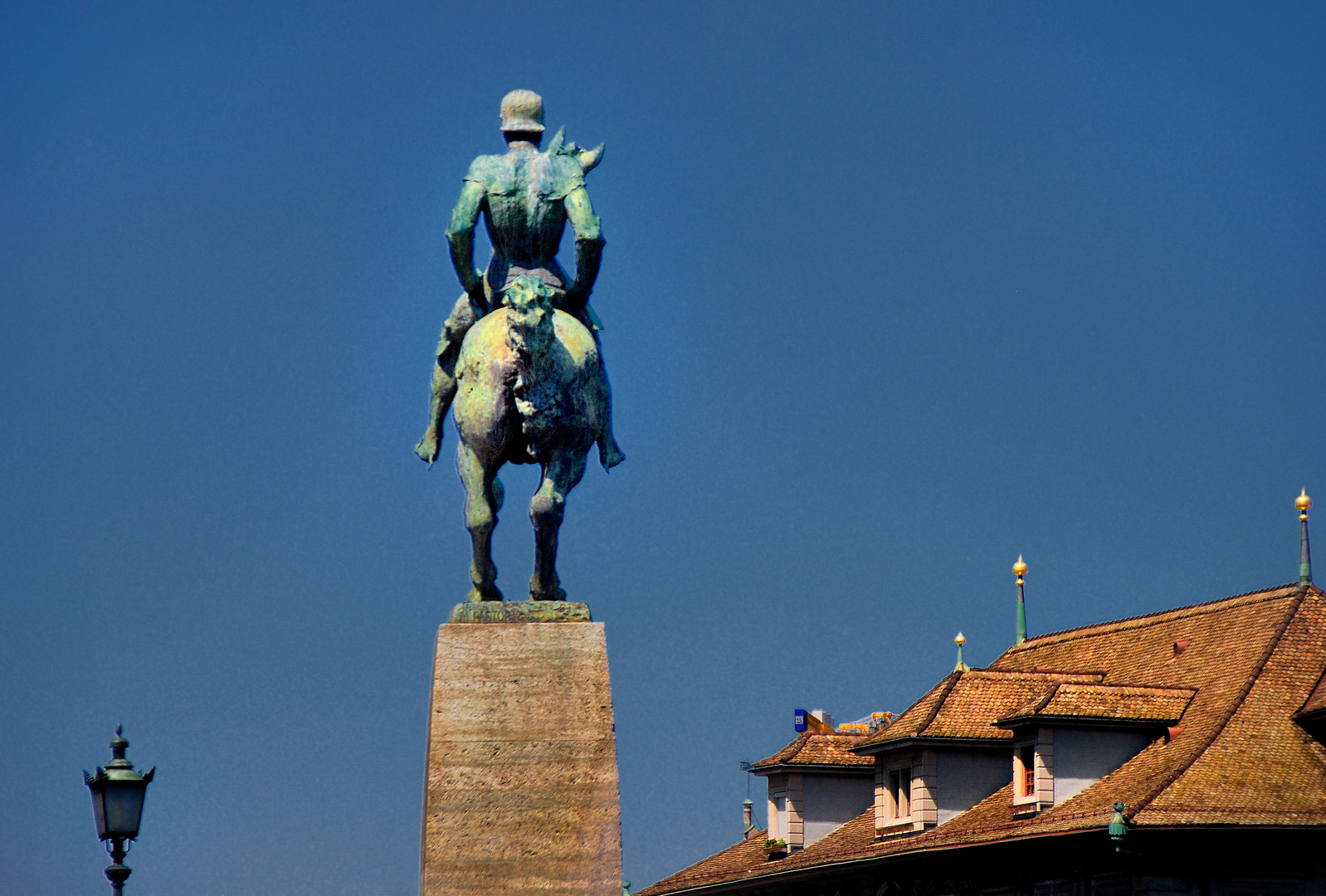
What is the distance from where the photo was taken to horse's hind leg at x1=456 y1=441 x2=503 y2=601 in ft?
61.8

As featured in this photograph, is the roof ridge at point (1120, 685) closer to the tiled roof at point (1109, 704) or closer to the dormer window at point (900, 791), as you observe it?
the tiled roof at point (1109, 704)

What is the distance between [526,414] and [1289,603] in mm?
33896

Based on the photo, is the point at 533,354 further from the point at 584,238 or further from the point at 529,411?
the point at 584,238

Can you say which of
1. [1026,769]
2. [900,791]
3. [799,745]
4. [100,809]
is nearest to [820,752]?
[799,745]

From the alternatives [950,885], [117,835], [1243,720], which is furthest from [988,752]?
[117,835]

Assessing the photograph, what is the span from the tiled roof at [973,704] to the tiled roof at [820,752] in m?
4.70

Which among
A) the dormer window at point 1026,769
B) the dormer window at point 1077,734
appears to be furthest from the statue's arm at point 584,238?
the dormer window at point 1026,769

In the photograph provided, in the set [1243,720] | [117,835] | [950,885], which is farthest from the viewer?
[950,885]

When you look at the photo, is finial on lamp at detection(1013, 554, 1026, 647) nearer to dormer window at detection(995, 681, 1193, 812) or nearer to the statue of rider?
dormer window at detection(995, 681, 1193, 812)

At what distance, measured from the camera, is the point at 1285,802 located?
42.6 m

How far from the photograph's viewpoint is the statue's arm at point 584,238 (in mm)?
18828

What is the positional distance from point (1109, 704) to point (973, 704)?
616 cm

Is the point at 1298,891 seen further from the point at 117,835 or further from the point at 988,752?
the point at 117,835

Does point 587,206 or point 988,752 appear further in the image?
point 988,752
